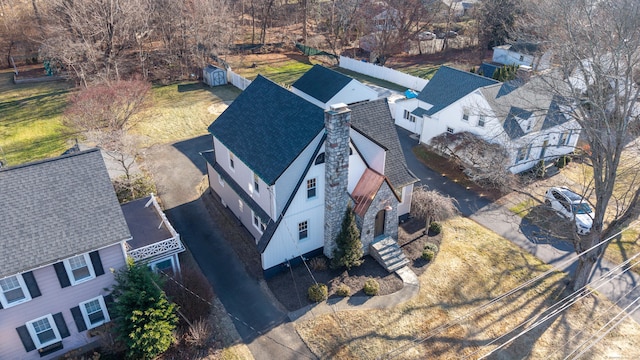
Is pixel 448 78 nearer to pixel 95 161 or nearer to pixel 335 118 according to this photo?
pixel 335 118

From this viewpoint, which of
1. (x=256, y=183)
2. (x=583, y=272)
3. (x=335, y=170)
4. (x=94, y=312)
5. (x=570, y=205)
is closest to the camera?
(x=94, y=312)

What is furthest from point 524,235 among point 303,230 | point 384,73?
point 384,73

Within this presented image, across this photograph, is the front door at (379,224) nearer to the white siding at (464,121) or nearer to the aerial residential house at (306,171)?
the aerial residential house at (306,171)

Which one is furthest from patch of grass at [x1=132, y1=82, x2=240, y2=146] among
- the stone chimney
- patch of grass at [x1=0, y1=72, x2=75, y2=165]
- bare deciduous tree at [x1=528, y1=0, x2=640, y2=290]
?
bare deciduous tree at [x1=528, y1=0, x2=640, y2=290]

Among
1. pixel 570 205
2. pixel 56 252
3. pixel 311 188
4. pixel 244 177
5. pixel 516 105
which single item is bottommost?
pixel 570 205

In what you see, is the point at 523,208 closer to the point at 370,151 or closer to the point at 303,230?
the point at 370,151

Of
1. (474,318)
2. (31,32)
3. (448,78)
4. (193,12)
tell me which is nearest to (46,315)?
(474,318)

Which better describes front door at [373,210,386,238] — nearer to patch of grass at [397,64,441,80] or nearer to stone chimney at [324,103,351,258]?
stone chimney at [324,103,351,258]
